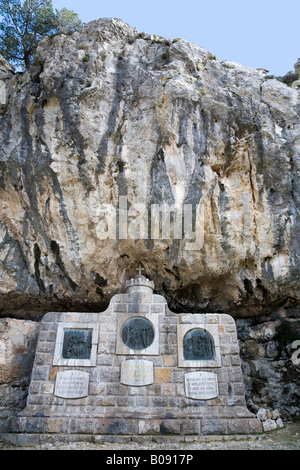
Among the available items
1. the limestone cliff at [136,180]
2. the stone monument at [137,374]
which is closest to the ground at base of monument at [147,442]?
the stone monument at [137,374]

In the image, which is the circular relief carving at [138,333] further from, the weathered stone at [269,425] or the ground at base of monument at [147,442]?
the weathered stone at [269,425]

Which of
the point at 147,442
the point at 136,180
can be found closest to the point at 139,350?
the point at 147,442

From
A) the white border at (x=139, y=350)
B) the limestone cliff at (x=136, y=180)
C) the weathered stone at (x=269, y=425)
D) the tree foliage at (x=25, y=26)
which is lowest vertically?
the weathered stone at (x=269, y=425)

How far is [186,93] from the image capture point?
998 centimetres

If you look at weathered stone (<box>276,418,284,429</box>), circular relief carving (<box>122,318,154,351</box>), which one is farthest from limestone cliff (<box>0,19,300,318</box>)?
weathered stone (<box>276,418,284,429</box>)

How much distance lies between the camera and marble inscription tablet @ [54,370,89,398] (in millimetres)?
7965

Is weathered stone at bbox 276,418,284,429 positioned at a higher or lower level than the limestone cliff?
lower

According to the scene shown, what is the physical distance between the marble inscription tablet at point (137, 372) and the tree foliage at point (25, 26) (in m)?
13.1

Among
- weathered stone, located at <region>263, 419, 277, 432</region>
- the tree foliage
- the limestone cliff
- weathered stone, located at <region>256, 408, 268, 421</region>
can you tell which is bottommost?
weathered stone, located at <region>263, 419, 277, 432</region>

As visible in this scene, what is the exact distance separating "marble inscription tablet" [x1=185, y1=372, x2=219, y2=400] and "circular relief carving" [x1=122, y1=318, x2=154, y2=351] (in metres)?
1.30

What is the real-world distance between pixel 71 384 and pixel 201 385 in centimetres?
308

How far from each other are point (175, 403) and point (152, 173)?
5.92 meters

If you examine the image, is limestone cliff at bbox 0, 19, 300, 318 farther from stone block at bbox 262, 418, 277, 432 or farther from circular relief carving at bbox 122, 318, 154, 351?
stone block at bbox 262, 418, 277, 432

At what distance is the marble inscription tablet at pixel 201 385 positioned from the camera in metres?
8.07
